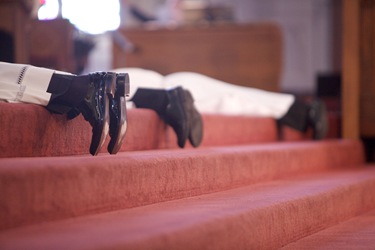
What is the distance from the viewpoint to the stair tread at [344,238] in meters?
2.39

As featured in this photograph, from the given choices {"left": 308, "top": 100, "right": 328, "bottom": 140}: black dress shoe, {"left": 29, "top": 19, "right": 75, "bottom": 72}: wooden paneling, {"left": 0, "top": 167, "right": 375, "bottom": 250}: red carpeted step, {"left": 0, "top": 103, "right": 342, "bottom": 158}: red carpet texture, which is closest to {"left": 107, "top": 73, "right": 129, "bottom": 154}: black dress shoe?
{"left": 0, "top": 103, "right": 342, "bottom": 158}: red carpet texture

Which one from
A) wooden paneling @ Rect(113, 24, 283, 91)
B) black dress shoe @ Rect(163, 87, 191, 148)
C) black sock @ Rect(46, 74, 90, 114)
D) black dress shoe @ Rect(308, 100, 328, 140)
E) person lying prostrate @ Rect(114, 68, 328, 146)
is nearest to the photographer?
black sock @ Rect(46, 74, 90, 114)

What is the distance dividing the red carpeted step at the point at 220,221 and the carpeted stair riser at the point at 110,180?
0.04 meters

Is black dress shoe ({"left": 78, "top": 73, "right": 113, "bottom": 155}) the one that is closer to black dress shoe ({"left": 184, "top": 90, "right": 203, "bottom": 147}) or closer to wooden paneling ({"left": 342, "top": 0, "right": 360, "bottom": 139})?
black dress shoe ({"left": 184, "top": 90, "right": 203, "bottom": 147})

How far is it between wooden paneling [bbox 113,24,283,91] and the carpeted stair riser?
298cm

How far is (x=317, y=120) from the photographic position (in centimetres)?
463

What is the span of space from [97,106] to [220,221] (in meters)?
0.57

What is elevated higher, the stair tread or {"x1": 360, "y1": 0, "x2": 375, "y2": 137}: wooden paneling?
{"x1": 360, "y1": 0, "x2": 375, "y2": 137}: wooden paneling

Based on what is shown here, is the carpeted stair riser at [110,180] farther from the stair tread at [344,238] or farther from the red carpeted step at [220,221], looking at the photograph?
the stair tread at [344,238]

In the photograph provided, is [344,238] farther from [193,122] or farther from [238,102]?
[238,102]

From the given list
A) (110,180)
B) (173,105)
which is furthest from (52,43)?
(110,180)

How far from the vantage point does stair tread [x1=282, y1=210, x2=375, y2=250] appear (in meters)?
2.39

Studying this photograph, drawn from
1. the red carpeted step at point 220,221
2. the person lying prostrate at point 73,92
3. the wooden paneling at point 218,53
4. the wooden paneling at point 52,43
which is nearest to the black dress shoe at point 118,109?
the person lying prostrate at point 73,92

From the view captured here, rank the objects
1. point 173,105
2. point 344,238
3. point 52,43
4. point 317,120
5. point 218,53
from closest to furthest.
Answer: point 344,238 → point 173,105 → point 317,120 → point 52,43 → point 218,53
